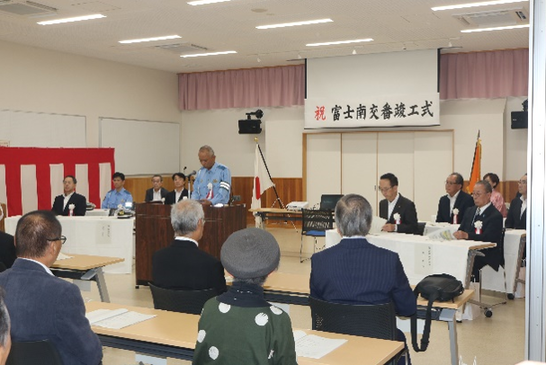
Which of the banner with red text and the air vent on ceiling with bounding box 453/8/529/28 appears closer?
the air vent on ceiling with bounding box 453/8/529/28

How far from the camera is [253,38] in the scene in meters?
10.6

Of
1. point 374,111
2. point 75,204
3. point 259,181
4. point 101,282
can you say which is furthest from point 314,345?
point 259,181

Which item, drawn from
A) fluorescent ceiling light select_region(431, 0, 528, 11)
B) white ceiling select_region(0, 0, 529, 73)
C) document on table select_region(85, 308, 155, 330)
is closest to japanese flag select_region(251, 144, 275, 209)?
white ceiling select_region(0, 0, 529, 73)

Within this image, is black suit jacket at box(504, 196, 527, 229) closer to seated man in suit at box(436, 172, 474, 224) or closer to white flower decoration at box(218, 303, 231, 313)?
seated man in suit at box(436, 172, 474, 224)

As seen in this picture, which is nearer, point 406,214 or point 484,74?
point 406,214

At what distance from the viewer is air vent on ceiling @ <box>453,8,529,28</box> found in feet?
28.5

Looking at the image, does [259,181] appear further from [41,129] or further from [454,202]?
[454,202]

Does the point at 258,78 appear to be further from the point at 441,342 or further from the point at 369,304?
the point at 369,304

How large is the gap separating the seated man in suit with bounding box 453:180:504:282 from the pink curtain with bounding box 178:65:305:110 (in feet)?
24.4

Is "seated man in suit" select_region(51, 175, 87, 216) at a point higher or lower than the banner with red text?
lower

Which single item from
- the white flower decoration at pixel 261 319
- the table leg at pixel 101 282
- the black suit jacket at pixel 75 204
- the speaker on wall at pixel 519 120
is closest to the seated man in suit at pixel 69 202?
the black suit jacket at pixel 75 204

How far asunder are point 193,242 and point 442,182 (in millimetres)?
9005

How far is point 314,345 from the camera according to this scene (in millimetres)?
2807

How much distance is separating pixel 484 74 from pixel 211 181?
6.72m
